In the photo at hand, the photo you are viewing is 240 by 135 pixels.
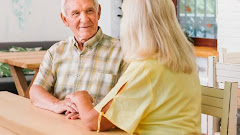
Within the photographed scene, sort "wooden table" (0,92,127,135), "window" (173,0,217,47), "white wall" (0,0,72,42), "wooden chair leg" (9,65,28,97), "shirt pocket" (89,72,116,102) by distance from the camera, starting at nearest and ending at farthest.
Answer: "wooden table" (0,92,127,135) < "shirt pocket" (89,72,116,102) < "wooden chair leg" (9,65,28,97) < "window" (173,0,217,47) < "white wall" (0,0,72,42)

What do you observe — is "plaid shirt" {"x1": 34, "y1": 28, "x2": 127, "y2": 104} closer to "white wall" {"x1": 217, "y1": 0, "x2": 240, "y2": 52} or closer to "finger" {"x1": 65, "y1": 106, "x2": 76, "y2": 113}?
"finger" {"x1": 65, "y1": 106, "x2": 76, "y2": 113}

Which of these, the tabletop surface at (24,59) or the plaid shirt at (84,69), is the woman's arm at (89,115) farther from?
the tabletop surface at (24,59)

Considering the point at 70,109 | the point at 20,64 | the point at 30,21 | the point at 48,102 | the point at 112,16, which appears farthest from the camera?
the point at 30,21

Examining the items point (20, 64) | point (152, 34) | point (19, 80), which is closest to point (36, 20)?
point (19, 80)

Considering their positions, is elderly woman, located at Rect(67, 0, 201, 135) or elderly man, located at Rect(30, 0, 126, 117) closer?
elderly woman, located at Rect(67, 0, 201, 135)

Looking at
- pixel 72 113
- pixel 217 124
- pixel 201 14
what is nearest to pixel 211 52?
pixel 201 14

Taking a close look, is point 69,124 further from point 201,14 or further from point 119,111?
point 201,14

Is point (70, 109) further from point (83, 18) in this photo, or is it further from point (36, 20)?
point (36, 20)

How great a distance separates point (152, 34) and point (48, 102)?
0.75 metres

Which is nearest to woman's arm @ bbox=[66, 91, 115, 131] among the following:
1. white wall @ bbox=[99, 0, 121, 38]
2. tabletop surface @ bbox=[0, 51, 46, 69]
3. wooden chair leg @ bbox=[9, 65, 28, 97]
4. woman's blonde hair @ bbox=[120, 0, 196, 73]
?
woman's blonde hair @ bbox=[120, 0, 196, 73]

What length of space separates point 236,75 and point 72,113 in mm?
1409

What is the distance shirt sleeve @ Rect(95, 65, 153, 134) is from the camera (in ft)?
5.80

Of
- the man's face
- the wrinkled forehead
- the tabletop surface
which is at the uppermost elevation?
the wrinkled forehead

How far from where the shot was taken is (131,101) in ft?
5.82
